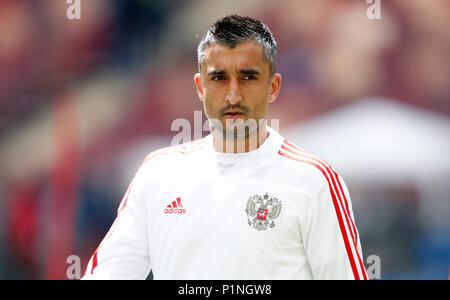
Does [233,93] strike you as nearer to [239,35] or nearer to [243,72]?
[243,72]

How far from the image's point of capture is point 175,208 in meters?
1.99

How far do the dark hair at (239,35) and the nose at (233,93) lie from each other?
0.15m

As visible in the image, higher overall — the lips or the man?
the lips

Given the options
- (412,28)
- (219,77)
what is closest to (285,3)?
(412,28)

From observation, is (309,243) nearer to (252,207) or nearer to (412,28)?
(252,207)

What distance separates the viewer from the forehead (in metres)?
1.91

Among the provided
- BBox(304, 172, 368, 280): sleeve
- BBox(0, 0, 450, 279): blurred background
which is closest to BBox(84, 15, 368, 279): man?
BBox(304, 172, 368, 280): sleeve

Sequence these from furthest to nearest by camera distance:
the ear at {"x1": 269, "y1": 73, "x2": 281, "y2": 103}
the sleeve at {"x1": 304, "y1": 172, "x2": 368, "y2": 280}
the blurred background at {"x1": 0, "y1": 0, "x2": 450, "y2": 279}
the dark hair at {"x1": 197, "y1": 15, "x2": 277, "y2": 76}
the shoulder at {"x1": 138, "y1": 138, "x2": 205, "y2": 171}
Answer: the blurred background at {"x1": 0, "y1": 0, "x2": 450, "y2": 279}, the shoulder at {"x1": 138, "y1": 138, "x2": 205, "y2": 171}, the ear at {"x1": 269, "y1": 73, "x2": 281, "y2": 103}, the dark hair at {"x1": 197, "y1": 15, "x2": 277, "y2": 76}, the sleeve at {"x1": 304, "y1": 172, "x2": 368, "y2": 280}

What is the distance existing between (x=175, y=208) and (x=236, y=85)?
0.56 m

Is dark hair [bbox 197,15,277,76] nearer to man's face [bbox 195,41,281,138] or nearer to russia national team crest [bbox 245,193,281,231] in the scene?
man's face [bbox 195,41,281,138]

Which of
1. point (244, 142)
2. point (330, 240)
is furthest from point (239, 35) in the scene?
point (330, 240)

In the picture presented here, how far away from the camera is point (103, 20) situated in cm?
460

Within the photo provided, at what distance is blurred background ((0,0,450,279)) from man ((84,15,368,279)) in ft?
7.03

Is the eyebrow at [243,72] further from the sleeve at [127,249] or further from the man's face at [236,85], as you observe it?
the sleeve at [127,249]
